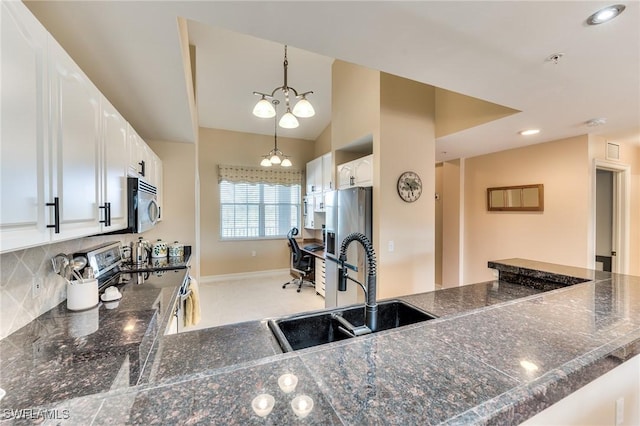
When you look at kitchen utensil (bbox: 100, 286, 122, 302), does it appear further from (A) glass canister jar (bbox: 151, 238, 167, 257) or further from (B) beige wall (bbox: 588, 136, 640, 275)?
(B) beige wall (bbox: 588, 136, 640, 275)

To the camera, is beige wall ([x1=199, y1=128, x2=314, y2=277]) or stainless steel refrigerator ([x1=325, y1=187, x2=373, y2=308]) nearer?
stainless steel refrigerator ([x1=325, y1=187, x2=373, y2=308])

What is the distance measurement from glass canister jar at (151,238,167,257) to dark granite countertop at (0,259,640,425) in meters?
2.23

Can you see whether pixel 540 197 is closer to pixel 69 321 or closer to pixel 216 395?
pixel 216 395

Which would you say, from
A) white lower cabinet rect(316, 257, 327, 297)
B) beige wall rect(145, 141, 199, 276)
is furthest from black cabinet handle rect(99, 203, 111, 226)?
white lower cabinet rect(316, 257, 327, 297)

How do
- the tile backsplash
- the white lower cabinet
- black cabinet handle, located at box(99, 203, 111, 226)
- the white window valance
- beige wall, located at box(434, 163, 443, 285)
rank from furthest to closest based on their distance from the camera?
1. the white window valance
2. beige wall, located at box(434, 163, 443, 285)
3. the white lower cabinet
4. black cabinet handle, located at box(99, 203, 111, 226)
5. the tile backsplash

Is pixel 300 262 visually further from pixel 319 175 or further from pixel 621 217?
pixel 621 217

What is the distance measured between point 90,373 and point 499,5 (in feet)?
7.35

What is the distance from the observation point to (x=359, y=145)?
3658mm

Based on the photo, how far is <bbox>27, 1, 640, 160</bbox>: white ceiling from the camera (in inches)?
48.6

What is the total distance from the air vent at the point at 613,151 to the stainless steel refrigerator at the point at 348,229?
300 cm

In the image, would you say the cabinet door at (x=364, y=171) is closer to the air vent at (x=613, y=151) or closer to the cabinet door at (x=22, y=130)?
the cabinet door at (x=22, y=130)

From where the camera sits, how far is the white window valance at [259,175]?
559cm

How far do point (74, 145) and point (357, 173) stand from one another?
8.91 ft

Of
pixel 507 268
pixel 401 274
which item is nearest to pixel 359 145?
pixel 401 274
